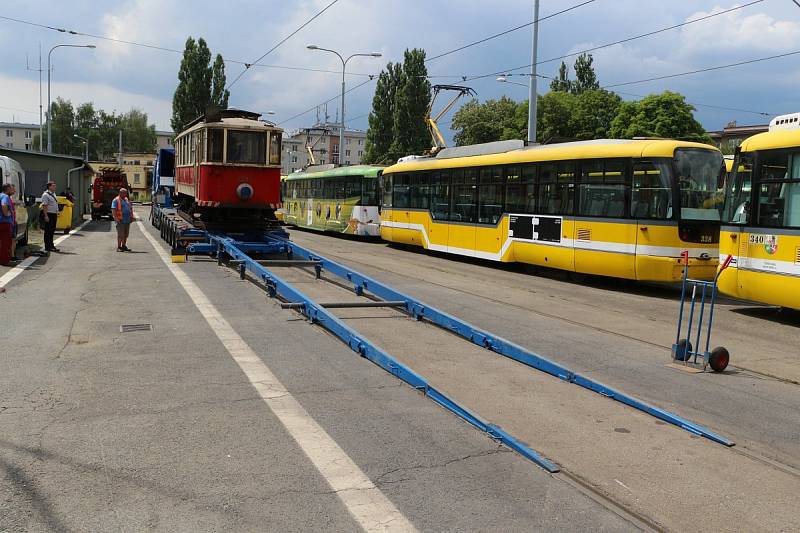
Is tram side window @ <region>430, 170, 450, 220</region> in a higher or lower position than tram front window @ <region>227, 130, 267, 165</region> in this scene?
lower

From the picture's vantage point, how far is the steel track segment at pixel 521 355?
18.9 ft

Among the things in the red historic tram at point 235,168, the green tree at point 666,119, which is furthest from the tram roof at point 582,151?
the green tree at point 666,119

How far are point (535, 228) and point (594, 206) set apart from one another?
210cm

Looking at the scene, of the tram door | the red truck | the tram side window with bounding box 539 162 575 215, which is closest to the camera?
the tram side window with bounding box 539 162 575 215

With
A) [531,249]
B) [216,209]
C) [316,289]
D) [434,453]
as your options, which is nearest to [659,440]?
[434,453]

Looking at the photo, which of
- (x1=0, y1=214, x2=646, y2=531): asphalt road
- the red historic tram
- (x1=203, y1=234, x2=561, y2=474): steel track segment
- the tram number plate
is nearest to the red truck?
the red historic tram

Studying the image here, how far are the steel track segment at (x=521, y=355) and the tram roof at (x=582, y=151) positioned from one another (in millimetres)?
6110

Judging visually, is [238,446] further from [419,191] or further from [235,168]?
[419,191]

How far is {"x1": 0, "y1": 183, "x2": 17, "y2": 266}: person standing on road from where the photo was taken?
14672 millimetres

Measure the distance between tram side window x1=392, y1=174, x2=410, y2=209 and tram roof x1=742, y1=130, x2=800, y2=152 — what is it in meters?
13.5

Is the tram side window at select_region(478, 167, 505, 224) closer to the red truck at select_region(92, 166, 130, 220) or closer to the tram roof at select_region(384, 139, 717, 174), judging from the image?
the tram roof at select_region(384, 139, 717, 174)

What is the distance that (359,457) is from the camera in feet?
15.6

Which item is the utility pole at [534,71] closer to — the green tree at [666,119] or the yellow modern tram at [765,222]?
the yellow modern tram at [765,222]

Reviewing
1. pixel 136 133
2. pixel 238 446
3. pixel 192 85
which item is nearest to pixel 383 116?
pixel 192 85
